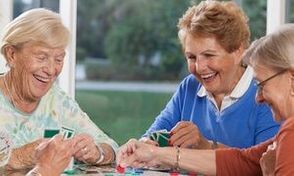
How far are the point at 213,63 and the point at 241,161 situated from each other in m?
0.52

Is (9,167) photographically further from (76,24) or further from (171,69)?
(171,69)

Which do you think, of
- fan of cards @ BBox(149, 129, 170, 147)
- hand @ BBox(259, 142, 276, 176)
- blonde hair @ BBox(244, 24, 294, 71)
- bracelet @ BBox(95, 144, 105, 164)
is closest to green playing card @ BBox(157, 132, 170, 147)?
fan of cards @ BBox(149, 129, 170, 147)

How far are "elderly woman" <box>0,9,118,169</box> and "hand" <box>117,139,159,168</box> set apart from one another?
0.10 meters

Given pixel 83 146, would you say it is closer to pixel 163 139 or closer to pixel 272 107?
pixel 163 139

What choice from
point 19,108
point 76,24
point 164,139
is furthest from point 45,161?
point 76,24

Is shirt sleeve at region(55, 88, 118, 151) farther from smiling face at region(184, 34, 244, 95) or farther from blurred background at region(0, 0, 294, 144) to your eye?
blurred background at region(0, 0, 294, 144)

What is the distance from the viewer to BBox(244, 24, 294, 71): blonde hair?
1715mm

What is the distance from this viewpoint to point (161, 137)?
244 cm

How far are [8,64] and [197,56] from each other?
0.73 m

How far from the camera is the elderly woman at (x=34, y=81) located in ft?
7.47

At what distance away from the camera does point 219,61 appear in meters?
2.50

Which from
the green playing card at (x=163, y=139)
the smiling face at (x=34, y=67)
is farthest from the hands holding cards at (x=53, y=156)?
the green playing card at (x=163, y=139)

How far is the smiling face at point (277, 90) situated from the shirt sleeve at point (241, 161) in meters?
0.29

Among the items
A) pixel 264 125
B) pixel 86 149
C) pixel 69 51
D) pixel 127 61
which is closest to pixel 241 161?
pixel 264 125
